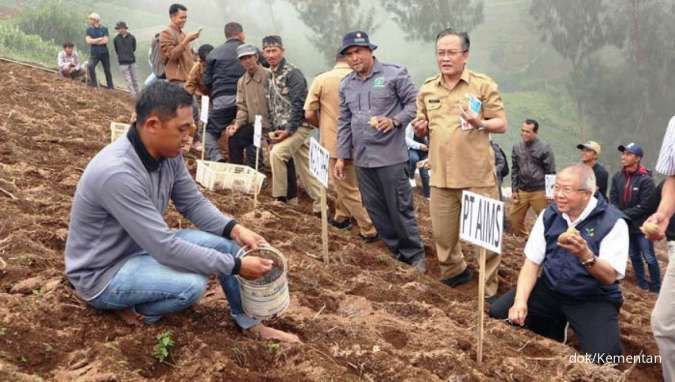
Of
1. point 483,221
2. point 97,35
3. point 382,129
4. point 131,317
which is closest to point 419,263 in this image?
point 382,129

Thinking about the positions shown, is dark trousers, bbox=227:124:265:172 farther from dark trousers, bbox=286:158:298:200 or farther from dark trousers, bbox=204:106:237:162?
dark trousers, bbox=286:158:298:200

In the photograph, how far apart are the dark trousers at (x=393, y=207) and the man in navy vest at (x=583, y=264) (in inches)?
57.9

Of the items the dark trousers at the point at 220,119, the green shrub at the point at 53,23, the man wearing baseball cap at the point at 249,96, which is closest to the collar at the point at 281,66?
the man wearing baseball cap at the point at 249,96

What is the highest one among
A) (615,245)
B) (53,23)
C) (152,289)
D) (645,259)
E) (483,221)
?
(53,23)

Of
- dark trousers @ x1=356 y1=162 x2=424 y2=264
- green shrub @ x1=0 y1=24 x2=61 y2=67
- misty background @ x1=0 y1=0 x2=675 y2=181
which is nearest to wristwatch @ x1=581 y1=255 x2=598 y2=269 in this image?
dark trousers @ x1=356 y1=162 x2=424 y2=264

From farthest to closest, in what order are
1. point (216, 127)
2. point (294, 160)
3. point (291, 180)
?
point (216, 127) < point (291, 180) < point (294, 160)

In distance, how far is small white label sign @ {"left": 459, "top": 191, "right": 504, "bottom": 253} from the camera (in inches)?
140

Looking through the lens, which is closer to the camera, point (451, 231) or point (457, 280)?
point (451, 231)

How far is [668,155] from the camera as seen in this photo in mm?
3947

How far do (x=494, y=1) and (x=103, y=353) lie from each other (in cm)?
5725

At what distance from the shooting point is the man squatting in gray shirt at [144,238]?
2.99 meters

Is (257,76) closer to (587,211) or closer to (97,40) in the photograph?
(587,211)

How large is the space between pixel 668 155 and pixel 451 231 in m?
1.79

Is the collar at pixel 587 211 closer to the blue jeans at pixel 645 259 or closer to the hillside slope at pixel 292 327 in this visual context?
the hillside slope at pixel 292 327
